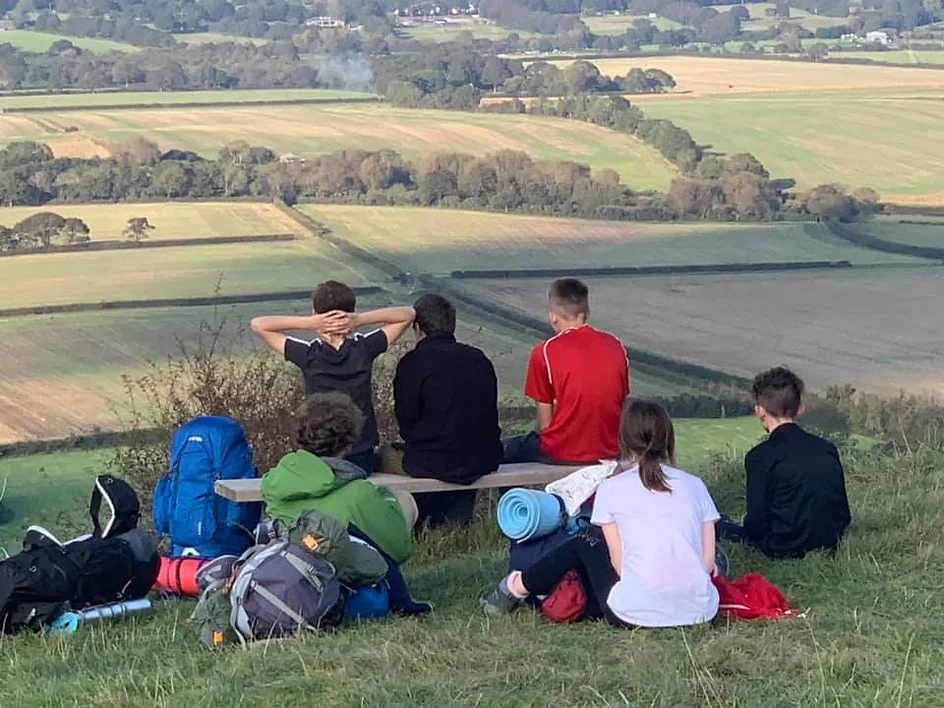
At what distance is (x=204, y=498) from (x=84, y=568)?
123cm

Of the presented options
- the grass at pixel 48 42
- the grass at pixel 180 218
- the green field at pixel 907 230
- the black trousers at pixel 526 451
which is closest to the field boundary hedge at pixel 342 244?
the grass at pixel 180 218

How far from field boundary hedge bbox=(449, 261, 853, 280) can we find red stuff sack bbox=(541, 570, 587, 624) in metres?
33.0

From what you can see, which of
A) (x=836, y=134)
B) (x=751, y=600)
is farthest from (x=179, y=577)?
(x=836, y=134)

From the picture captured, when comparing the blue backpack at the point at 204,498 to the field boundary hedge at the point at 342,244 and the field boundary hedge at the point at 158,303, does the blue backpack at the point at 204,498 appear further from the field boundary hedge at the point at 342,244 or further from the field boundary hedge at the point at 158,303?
the field boundary hedge at the point at 342,244

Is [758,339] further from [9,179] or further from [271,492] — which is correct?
[9,179]

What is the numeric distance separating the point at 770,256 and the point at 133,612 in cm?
3834

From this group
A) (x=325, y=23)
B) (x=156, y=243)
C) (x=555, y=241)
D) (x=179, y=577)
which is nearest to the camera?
(x=179, y=577)

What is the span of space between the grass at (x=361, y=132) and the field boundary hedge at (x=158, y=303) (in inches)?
955

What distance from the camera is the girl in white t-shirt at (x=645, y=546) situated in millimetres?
5969

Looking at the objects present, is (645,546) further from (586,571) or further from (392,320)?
(392,320)

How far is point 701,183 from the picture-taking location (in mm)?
54875

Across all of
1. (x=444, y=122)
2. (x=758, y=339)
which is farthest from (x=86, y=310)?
(x=444, y=122)

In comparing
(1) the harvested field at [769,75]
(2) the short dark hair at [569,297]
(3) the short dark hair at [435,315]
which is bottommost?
(1) the harvested field at [769,75]

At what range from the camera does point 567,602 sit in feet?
20.4
